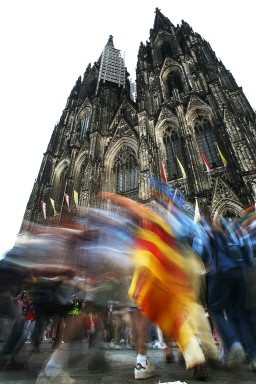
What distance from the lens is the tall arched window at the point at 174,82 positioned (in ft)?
72.1

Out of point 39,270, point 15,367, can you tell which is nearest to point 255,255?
point 39,270

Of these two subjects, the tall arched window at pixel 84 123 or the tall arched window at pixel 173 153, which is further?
the tall arched window at pixel 84 123

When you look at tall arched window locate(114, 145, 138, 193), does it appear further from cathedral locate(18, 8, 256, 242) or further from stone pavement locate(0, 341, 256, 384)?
stone pavement locate(0, 341, 256, 384)

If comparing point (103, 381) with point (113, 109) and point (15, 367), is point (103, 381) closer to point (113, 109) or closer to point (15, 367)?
point (15, 367)

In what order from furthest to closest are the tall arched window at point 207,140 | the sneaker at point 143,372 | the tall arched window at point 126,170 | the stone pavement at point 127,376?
the tall arched window at point 126,170 → the tall arched window at point 207,140 → the sneaker at point 143,372 → the stone pavement at point 127,376

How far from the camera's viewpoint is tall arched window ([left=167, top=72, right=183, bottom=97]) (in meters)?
22.0

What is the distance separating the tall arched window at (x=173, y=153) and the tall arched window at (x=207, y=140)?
4.53ft

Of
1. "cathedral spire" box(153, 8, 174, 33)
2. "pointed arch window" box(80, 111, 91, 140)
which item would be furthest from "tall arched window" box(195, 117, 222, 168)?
"cathedral spire" box(153, 8, 174, 33)

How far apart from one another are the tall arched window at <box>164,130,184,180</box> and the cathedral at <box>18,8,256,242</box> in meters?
0.07

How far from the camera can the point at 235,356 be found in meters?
3.15

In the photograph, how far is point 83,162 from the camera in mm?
22438

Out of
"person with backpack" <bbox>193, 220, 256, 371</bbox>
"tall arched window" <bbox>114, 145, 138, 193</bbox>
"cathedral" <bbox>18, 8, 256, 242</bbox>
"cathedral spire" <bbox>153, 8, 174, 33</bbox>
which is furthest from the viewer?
"cathedral spire" <bbox>153, 8, 174, 33</bbox>

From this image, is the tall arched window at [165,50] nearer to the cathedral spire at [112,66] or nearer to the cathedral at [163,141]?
the cathedral at [163,141]

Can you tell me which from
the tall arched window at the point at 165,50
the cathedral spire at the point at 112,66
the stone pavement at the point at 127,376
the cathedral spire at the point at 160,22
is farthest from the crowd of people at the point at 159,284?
the cathedral spire at the point at 160,22
